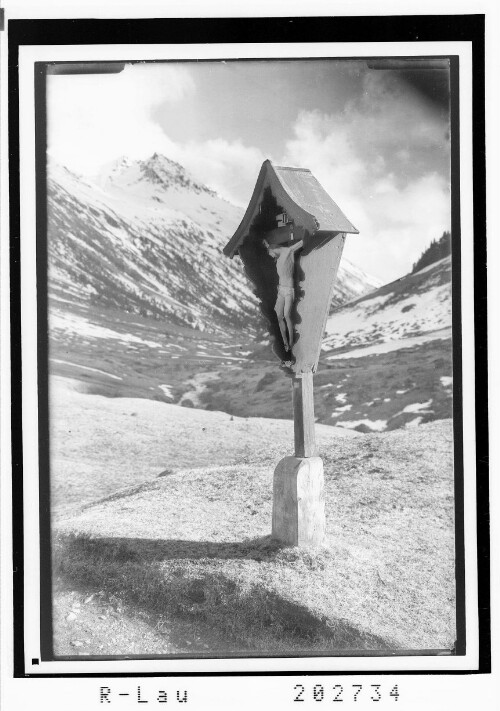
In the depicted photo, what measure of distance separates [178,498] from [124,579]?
1.54 ft

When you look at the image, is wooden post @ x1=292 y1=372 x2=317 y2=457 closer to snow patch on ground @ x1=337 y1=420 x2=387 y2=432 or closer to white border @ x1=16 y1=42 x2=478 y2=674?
snow patch on ground @ x1=337 y1=420 x2=387 y2=432

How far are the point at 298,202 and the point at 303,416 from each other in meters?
1.00

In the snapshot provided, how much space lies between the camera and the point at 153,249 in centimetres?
378

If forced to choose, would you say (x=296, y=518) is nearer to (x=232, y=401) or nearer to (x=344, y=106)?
(x=232, y=401)

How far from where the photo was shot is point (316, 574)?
3.26 meters

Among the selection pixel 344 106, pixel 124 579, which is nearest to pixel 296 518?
pixel 124 579

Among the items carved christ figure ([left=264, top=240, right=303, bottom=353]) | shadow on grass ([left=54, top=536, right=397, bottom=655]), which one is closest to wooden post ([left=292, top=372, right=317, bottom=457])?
carved christ figure ([left=264, top=240, right=303, bottom=353])

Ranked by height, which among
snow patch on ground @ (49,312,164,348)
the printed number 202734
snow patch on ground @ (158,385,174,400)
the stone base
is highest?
snow patch on ground @ (49,312,164,348)

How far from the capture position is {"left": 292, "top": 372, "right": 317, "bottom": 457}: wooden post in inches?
132

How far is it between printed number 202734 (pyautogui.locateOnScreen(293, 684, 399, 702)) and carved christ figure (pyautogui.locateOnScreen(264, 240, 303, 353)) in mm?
1588

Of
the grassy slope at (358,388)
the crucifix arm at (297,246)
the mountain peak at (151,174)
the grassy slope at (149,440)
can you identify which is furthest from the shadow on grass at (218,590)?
the mountain peak at (151,174)

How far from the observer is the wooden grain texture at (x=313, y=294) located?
10.8ft

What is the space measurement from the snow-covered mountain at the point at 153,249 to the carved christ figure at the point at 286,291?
474 millimetres

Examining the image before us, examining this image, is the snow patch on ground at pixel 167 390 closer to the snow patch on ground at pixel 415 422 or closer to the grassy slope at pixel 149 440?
the grassy slope at pixel 149 440
